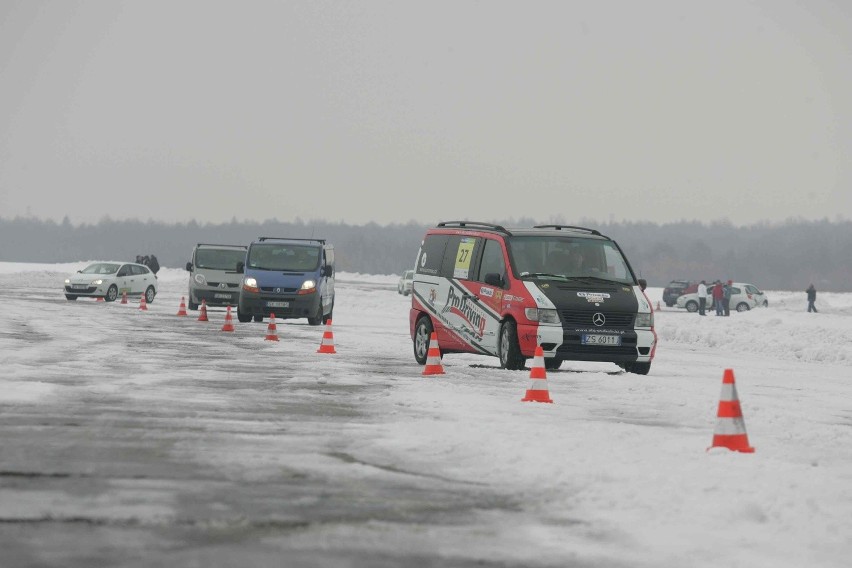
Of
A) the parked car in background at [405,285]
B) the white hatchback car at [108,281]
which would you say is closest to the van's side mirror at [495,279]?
the white hatchback car at [108,281]

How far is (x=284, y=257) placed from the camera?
109 ft

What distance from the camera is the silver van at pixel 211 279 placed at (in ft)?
125

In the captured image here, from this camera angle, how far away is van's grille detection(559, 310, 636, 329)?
18656 millimetres

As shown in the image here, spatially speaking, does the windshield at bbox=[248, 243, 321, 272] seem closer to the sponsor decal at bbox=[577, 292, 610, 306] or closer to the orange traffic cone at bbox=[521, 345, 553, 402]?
the sponsor decal at bbox=[577, 292, 610, 306]

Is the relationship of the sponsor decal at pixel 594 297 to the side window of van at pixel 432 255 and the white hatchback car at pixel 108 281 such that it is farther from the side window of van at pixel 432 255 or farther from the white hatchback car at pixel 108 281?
the white hatchback car at pixel 108 281

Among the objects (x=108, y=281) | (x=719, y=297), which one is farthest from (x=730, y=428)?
(x=719, y=297)

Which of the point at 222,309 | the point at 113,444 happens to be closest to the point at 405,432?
the point at 113,444

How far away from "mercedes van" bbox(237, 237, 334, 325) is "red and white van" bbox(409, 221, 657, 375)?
11.6 m

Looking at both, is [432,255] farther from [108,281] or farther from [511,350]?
[108,281]

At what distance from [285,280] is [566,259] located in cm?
1389

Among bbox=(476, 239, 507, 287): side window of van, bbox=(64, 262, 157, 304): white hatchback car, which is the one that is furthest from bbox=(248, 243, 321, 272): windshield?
bbox=(64, 262, 157, 304): white hatchback car

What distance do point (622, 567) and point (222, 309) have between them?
37.2m

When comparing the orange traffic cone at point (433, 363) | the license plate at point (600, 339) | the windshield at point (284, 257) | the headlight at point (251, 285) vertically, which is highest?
the windshield at point (284, 257)

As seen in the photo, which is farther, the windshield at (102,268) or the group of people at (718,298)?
the group of people at (718,298)
